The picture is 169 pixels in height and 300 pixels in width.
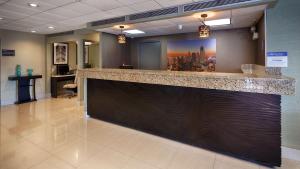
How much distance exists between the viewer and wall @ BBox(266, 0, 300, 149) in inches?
100

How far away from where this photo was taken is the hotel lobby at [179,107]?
234 centimetres

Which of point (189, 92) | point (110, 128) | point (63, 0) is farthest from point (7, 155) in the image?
point (189, 92)

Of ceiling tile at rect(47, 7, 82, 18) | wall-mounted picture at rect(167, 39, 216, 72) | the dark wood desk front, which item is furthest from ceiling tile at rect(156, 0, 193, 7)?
the dark wood desk front

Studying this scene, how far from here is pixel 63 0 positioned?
122 inches

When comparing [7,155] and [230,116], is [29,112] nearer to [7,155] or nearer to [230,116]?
[7,155]

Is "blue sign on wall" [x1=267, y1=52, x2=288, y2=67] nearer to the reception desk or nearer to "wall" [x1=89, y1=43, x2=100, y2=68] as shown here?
the reception desk

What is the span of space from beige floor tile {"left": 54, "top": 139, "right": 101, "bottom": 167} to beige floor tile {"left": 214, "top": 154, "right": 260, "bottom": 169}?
182 centimetres

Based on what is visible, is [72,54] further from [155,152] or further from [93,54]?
[155,152]

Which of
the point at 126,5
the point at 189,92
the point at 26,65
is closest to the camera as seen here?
the point at 189,92

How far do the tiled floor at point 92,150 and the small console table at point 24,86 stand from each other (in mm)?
2550

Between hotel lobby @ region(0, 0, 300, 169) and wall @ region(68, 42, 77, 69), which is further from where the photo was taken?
wall @ region(68, 42, 77, 69)

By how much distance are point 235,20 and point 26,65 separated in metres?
7.20

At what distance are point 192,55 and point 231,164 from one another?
3.91 metres

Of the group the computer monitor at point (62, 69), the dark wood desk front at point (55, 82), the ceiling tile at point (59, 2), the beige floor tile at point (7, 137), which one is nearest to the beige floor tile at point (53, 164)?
the beige floor tile at point (7, 137)
